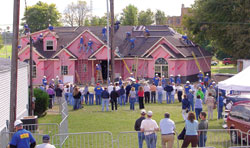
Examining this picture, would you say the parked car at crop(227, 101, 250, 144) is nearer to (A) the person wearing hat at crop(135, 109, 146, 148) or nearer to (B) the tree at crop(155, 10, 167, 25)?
(A) the person wearing hat at crop(135, 109, 146, 148)

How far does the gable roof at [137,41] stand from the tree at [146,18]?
128 ft

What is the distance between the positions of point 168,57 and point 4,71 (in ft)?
92.1

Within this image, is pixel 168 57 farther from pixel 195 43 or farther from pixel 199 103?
pixel 199 103

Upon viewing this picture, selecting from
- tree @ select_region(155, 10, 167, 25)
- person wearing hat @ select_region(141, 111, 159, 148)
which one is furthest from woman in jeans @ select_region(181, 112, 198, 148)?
tree @ select_region(155, 10, 167, 25)

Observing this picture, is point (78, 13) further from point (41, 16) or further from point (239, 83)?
point (239, 83)

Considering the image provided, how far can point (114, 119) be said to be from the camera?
2305cm

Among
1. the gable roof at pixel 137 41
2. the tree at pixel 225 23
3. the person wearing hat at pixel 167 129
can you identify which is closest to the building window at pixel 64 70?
the gable roof at pixel 137 41

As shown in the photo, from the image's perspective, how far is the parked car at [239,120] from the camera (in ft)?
50.4

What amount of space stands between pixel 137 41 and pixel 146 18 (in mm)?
43522

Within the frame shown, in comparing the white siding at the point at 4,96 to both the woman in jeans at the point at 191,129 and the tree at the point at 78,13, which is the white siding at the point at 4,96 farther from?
the tree at the point at 78,13

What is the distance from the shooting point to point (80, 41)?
153 feet

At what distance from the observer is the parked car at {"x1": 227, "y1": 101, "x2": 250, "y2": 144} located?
15.4 metres

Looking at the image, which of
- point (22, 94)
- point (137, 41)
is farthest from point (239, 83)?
point (137, 41)

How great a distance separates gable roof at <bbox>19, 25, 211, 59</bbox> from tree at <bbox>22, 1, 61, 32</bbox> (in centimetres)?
2590
